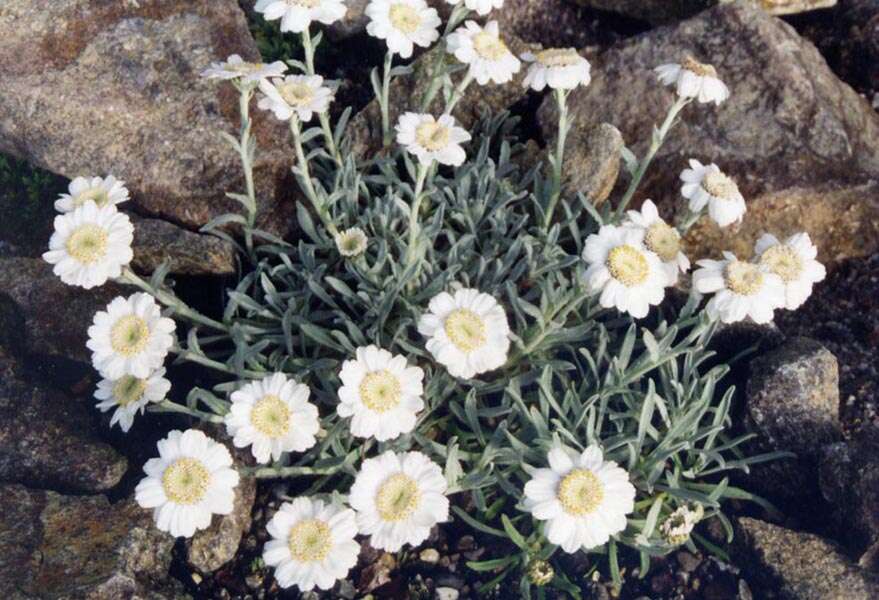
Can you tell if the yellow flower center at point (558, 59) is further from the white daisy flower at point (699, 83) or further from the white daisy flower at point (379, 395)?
the white daisy flower at point (379, 395)

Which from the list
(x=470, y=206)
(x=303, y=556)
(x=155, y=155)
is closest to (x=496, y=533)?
(x=303, y=556)

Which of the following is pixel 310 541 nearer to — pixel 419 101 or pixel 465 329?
pixel 465 329

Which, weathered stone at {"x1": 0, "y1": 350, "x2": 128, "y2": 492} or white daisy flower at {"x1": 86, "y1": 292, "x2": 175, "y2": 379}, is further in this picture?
weathered stone at {"x1": 0, "y1": 350, "x2": 128, "y2": 492}

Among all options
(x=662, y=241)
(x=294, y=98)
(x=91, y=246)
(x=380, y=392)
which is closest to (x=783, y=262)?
(x=662, y=241)

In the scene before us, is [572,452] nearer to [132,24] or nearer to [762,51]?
[762,51]

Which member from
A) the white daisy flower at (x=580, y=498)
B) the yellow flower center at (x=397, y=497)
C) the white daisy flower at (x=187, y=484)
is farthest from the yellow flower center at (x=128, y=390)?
the white daisy flower at (x=580, y=498)

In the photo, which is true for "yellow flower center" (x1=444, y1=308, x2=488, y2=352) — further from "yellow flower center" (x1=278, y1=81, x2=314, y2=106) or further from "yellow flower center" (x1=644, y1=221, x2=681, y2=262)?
"yellow flower center" (x1=278, y1=81, x2=314, y2=106)

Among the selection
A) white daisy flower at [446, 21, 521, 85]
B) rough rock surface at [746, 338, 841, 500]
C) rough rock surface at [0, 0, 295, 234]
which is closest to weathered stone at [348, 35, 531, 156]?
rough rock surface at [0, 0, 295, 234]
